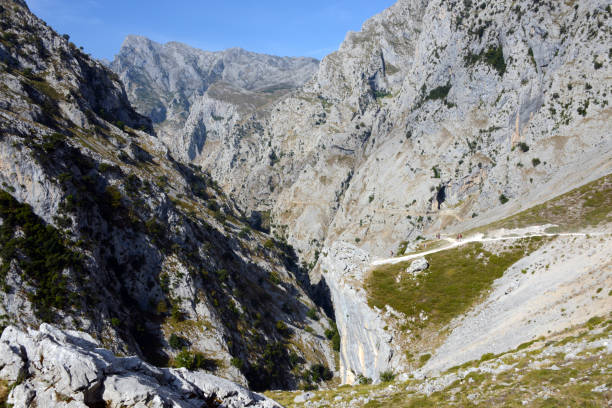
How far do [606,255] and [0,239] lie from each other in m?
95.7

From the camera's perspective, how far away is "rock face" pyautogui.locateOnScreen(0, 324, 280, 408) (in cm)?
1933

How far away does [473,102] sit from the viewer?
180000mm

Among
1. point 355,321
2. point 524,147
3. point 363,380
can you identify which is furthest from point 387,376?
point 524,147

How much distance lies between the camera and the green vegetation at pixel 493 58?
16738cm

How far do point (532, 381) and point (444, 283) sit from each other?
33.2m

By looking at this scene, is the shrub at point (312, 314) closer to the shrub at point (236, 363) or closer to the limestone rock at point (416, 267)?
the shrub at point (236, 363)

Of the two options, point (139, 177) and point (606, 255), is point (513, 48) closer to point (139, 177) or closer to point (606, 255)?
point (606, 255)

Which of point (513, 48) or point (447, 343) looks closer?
point (447, 343)

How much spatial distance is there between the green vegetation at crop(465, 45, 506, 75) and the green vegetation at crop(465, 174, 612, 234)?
118 m

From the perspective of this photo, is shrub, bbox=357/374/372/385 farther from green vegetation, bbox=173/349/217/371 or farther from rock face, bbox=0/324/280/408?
green vegetation, bbox=173/349/217/371

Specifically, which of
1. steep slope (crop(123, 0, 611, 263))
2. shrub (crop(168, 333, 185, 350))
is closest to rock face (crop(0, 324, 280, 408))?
shrub (crop(168, 333, 185, 350))

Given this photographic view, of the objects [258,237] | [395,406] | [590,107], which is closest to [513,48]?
[590,107]

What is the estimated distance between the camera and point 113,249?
84.8m

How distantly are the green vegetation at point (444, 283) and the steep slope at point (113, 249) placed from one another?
4210 centimetres
